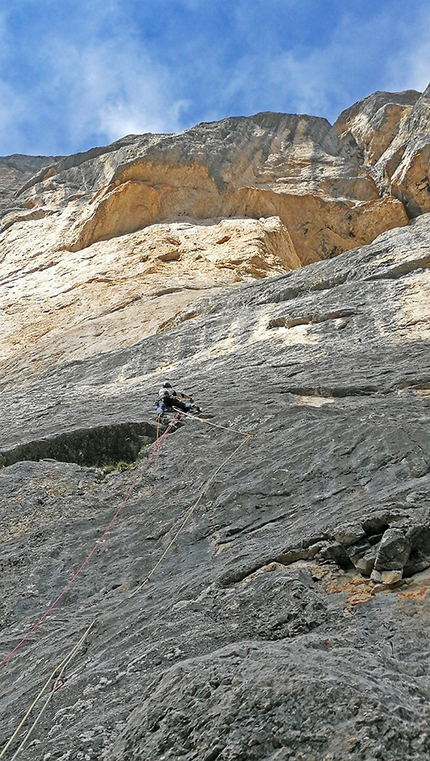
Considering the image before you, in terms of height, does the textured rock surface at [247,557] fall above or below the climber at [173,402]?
below

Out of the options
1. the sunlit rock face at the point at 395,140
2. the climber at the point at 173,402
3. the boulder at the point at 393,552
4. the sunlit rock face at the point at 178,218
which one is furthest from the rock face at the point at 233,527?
the sunlit rock face at the point at 395,140

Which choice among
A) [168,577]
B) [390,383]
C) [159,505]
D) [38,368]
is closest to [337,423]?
[390,383]

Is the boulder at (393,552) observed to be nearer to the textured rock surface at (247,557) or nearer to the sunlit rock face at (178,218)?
the textured rock surface at (247,557)

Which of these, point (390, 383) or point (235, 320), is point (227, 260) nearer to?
point (235, 320)

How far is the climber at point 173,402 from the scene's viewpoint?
8.95 metres

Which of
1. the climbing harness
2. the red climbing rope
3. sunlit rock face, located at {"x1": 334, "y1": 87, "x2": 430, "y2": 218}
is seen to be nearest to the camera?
the climbing harness

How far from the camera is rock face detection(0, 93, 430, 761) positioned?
3533mm

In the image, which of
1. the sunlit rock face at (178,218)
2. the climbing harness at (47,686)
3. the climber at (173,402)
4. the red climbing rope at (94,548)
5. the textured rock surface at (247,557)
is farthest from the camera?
the sunlit rock face at (178,218)

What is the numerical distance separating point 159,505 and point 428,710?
4.21 m

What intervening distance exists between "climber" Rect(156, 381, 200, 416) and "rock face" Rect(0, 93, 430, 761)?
0.22 metres

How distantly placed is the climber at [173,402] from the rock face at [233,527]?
8.5 inches

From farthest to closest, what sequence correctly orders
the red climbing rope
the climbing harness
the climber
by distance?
the climber
the red climbing rope
the climbing harness

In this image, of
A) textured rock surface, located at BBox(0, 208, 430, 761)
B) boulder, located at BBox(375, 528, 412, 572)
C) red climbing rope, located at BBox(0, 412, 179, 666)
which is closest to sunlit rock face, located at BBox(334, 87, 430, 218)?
textured rock surface, located at BBox(0, 208, 430, 761)

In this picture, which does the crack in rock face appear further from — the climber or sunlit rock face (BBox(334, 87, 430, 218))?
sunlit rock face (BBox(334, 87, 430, 218))
